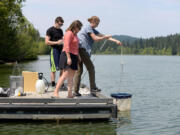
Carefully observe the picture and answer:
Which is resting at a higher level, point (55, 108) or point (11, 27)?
point (11, 27)

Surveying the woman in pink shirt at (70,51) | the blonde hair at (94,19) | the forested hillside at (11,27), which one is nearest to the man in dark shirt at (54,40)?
the blonde hair at (94,19)

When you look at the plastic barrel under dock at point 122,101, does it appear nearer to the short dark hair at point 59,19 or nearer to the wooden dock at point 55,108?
the wooden dock at point 55,108

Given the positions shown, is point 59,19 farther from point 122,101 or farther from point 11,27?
point 11,27

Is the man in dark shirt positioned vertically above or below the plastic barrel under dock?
above

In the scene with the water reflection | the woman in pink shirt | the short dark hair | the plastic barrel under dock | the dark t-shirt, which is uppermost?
the short dark hair

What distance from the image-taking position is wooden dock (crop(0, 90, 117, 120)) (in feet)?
24.2

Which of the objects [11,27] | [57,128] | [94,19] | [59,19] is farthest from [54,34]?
[11,27]

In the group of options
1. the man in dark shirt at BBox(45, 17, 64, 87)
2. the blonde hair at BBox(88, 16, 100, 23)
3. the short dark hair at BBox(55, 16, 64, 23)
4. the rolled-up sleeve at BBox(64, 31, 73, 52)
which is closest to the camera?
the rolled-up sleeve at BBox(64, 31, 73, 52)

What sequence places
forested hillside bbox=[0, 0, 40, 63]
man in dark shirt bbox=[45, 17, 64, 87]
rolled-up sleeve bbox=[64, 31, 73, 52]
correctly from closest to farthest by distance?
rolled-up sleeve bbox=[64, 31, 73, 52] → man in dark shirt bbox=[45, 17, 64, 87] → forested hillside bbox=[0, 0, 40, 63]

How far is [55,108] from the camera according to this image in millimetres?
7410

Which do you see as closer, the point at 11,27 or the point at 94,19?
the point at 94,19

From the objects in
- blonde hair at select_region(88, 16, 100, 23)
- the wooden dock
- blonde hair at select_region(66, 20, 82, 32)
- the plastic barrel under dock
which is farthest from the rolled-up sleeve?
the plastic barrel under dock

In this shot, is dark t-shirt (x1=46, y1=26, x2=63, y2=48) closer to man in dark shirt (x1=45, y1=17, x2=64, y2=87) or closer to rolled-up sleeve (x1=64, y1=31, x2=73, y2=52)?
man in dark shirt (x1=45, y1=17, x2=64, y2=87)

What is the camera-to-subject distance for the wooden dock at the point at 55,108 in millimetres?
7391
